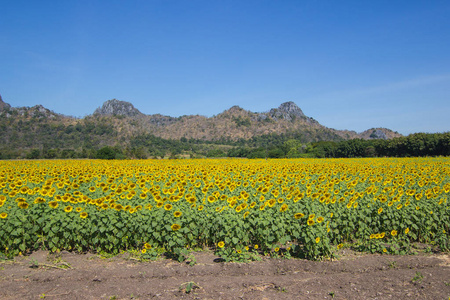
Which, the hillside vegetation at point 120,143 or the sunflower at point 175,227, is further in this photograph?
the hillside vegetation at point 120,143

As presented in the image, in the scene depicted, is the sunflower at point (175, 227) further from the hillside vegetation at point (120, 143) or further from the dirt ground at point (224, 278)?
the hillside vegetation at point (120, 143)

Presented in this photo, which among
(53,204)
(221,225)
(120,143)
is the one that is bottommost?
(221,225)

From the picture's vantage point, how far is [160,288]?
530 centimetres

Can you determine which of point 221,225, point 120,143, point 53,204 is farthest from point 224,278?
point 120,143

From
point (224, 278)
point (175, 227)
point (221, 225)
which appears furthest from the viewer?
point (221, 225)

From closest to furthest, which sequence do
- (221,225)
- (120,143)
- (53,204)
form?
(221,225)
(53,204)
(120,143)

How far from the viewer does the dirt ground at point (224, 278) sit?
508cm

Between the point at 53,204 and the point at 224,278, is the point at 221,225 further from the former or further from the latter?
the point at 53,204

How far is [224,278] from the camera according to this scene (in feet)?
18.7

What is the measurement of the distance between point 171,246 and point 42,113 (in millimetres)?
183544

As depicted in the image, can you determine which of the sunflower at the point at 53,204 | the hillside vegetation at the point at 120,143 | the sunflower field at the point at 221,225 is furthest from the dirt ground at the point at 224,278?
the hillside vegetation at the point at 120,143

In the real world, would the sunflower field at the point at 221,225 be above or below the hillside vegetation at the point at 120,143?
below

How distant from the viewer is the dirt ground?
5.08 metres

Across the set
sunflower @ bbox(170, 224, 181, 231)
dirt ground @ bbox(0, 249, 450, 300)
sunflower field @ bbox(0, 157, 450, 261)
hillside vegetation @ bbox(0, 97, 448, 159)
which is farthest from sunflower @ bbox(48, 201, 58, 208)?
hillside vegetation @ bbox(0, 97, 448, 159)
